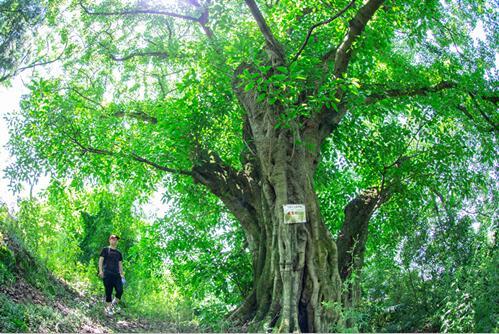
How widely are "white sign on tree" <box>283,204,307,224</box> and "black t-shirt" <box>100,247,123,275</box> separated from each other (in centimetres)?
399

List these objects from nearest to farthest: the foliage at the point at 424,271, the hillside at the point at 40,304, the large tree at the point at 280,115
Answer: the hillside at the point at 40,304
the large tree at the point at 280,115
the foliage at the point at 424,271

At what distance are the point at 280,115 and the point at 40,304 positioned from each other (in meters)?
4.88

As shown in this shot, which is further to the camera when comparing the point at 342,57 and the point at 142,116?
the point at 142,116

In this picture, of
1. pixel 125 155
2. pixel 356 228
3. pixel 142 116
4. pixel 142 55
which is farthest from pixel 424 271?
pixel 142 55

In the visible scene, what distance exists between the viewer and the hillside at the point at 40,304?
7605 millimetres

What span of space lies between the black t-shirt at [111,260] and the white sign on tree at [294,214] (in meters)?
3.99

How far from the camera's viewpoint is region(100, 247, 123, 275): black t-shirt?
11.5 m

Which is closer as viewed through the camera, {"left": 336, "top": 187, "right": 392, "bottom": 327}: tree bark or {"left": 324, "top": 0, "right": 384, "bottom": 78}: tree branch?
{"left": 324, "top": 0, "right": 384, "bottom": 78}: tree branch

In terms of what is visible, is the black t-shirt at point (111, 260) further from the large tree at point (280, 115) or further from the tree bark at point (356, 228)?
the tree bark at point (356, 228)

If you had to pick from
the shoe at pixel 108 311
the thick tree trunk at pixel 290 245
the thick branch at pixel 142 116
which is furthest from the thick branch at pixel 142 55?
the shoe at pixel 108 311

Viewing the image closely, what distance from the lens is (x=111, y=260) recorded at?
11.5m

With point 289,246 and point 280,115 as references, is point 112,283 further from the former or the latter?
point 280,115

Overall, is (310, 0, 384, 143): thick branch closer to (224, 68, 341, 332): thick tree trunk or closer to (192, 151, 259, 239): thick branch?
(224, 68, 341, 332): thick tree trunk

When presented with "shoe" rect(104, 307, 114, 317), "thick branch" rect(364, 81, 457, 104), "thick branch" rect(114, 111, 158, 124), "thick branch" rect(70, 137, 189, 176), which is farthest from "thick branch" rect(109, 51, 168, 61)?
"shoe" rect(104, 307, 114, 317)
